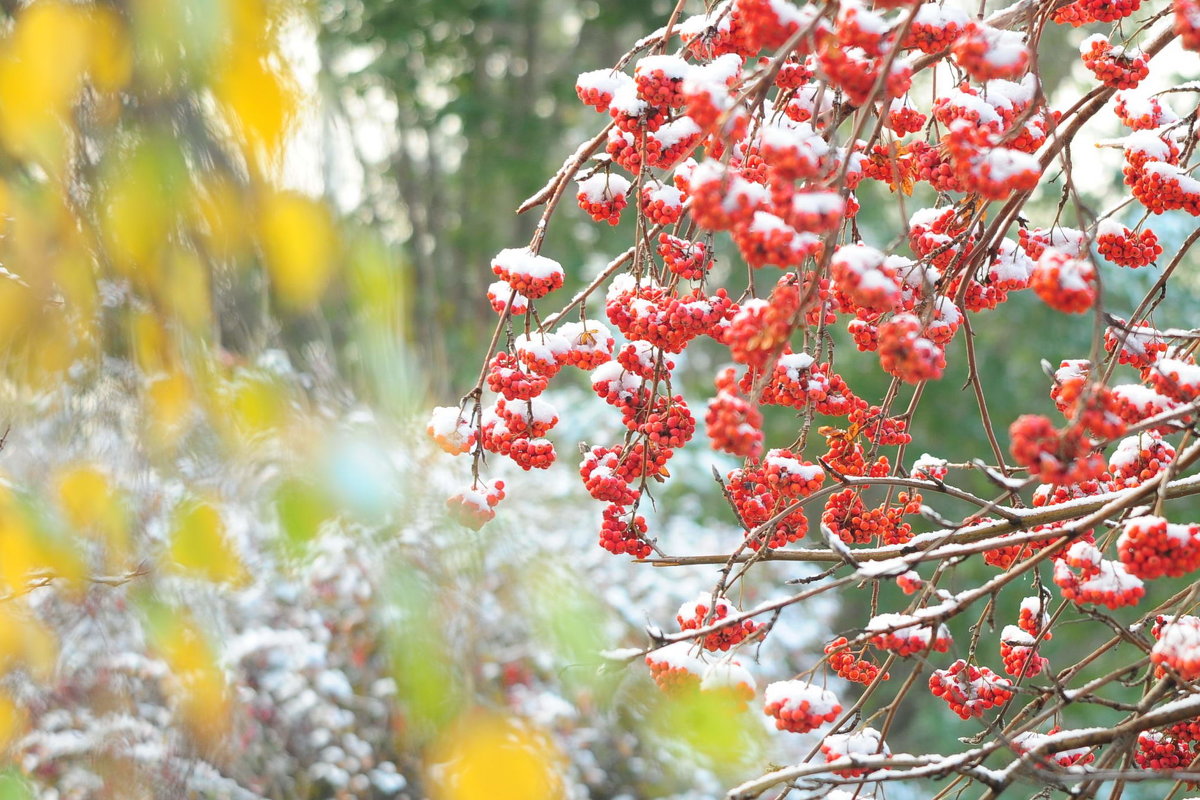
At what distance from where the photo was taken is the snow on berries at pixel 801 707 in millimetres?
1214

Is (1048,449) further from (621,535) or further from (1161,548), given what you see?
(621,535)

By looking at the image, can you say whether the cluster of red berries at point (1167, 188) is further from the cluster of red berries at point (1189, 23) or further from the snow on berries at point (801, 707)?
the snow on berries at point (801, 707)

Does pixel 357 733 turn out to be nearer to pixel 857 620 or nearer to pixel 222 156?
pixel 222 156

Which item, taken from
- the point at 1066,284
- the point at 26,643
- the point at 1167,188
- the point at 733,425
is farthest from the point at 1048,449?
the point at 26,643

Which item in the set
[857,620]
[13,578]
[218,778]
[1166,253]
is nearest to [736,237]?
[13,578]

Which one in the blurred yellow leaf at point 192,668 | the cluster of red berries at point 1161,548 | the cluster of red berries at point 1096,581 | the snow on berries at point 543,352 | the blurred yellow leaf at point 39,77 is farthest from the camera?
the snow on berries at point 543,352

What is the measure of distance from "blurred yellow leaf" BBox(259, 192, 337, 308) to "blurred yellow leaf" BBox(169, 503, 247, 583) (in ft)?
0.61

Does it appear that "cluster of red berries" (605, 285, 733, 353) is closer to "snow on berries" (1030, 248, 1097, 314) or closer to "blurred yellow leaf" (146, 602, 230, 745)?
"snow on berries" (1030, 248, 1097, 314)

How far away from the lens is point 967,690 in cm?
149

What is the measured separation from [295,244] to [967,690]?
112cm

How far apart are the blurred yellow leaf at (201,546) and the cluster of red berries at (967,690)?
965 mm

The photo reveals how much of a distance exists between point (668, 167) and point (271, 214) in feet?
1.92

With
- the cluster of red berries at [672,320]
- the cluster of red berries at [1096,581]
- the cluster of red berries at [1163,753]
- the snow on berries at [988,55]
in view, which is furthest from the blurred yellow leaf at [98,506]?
the cluster of red berries at [1163,753]

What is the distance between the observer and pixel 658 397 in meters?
1.46
